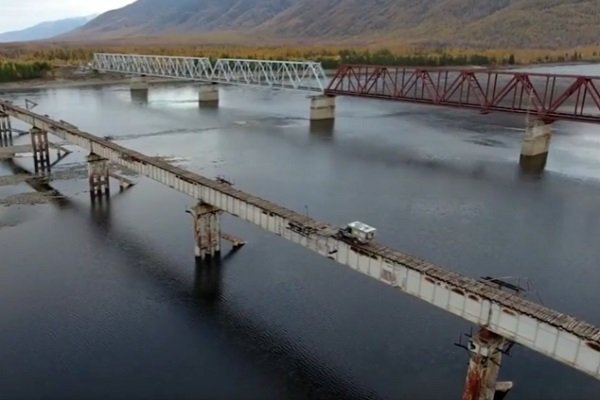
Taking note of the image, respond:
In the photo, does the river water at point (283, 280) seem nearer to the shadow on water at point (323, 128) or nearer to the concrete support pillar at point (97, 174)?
the concrete support pillar at point (97, 174)

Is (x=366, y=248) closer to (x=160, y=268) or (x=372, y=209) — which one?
(x=160, y=268)

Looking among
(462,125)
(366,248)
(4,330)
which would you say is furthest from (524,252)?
(462,125)

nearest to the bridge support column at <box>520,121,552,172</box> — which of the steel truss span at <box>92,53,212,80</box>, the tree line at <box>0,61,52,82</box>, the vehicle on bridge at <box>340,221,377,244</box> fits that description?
the vehicle on bridge at <box>340,221,377,244</box>

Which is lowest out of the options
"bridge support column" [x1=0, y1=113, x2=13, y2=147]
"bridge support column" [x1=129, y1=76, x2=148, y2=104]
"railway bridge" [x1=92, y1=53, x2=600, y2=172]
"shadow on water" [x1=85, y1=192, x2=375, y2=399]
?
"shadow on water" [x1=85, y1=192, x2=375, y2=399]

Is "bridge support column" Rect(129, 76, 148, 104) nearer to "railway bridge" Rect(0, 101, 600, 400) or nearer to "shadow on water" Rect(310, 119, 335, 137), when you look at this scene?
"shadow on water" Rect(310, 119, 335, 137)

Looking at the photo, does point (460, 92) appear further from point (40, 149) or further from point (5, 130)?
point (5, 130)
